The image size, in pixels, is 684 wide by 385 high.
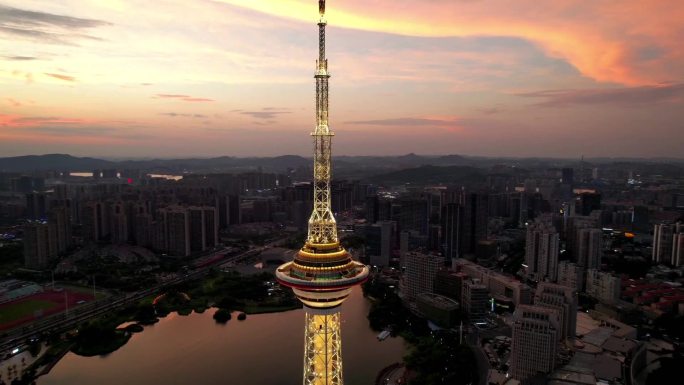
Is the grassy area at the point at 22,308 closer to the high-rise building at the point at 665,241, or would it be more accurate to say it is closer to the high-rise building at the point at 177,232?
the high-rise building at the point at 177,232

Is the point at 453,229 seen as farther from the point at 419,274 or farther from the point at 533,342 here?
the point at 533,342

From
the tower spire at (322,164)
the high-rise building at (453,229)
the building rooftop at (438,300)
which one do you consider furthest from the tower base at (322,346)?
the high-rise building at (453,229)

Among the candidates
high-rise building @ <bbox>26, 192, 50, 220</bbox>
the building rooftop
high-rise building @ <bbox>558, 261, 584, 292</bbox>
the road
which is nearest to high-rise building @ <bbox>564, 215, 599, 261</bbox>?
high-rise building @ <bbox>558, 261, 584, 292</bbox>

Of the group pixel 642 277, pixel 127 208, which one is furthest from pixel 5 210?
pixel 642 277

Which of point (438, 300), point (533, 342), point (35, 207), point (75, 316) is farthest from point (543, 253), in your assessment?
point (35, 207)

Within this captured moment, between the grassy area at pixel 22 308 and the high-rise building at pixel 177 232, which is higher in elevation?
the high-rise building at pixel 177 232

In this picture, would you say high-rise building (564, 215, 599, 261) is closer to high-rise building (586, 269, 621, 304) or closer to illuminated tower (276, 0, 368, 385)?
high-rise building (586, 269, 621, 304)
